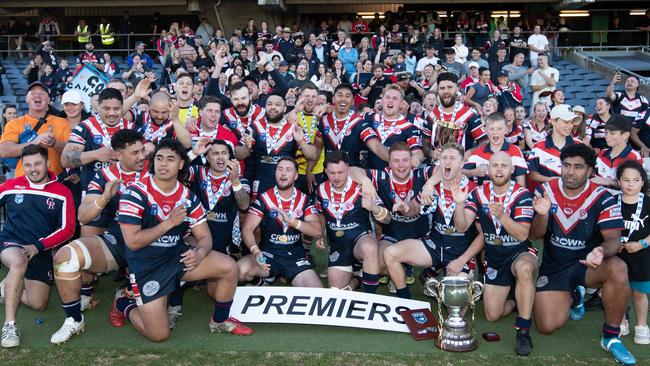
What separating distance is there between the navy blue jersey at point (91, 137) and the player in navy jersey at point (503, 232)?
3589 mm

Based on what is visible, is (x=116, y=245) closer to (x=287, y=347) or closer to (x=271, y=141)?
(x=287, y=347)

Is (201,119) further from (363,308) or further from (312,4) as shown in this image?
(312,4)

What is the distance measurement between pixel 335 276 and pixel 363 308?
30.7 inches

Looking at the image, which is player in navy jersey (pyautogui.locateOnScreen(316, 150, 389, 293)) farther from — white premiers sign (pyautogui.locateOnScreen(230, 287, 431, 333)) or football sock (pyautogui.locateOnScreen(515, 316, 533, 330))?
football sock (pyautogui.locateOnScreen(515, 316, 533, 330))

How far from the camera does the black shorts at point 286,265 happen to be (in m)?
6.53

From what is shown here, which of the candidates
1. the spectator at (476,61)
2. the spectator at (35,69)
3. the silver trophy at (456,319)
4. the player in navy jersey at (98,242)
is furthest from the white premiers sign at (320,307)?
the spectator at (35,69)

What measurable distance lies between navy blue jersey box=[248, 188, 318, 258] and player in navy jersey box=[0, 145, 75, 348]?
1822 millimetres

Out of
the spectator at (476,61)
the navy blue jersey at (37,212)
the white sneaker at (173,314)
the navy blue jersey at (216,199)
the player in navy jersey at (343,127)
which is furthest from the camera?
the spectator at (476,61)

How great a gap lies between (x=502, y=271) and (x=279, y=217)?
221cm

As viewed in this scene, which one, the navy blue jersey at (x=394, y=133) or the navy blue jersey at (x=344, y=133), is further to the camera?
the navy blue jersey at (x=344, y=133)

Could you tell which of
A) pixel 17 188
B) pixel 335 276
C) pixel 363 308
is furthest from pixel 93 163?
pixel 363 308

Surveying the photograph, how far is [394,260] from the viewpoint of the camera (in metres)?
6.21

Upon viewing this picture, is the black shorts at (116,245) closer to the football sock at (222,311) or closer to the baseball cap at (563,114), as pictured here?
the football sock at (222,311)

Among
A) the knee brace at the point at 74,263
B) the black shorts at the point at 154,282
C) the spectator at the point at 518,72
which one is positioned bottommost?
the black shorts at the point at 154,282
